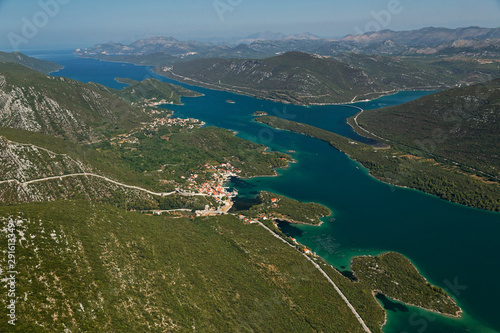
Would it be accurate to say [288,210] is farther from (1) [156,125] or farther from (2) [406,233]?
(1) [156,125]

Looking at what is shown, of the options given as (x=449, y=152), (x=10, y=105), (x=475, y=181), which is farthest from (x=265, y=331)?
(x=10, y=105)

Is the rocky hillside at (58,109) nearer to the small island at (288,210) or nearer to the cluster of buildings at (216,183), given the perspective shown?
the cluster of buildings at (216,183)

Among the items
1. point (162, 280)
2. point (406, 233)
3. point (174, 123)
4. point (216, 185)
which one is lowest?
point (406, 233)

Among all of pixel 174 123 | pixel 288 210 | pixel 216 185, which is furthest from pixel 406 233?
pixel 174 123

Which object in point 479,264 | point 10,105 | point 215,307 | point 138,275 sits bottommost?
point 479,264

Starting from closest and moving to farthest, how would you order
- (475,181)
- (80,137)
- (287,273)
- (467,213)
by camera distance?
(287,273), (467,213), (475,181), (80,137)

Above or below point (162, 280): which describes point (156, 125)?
above

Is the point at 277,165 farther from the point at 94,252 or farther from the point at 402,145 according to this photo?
the point at 94,252
